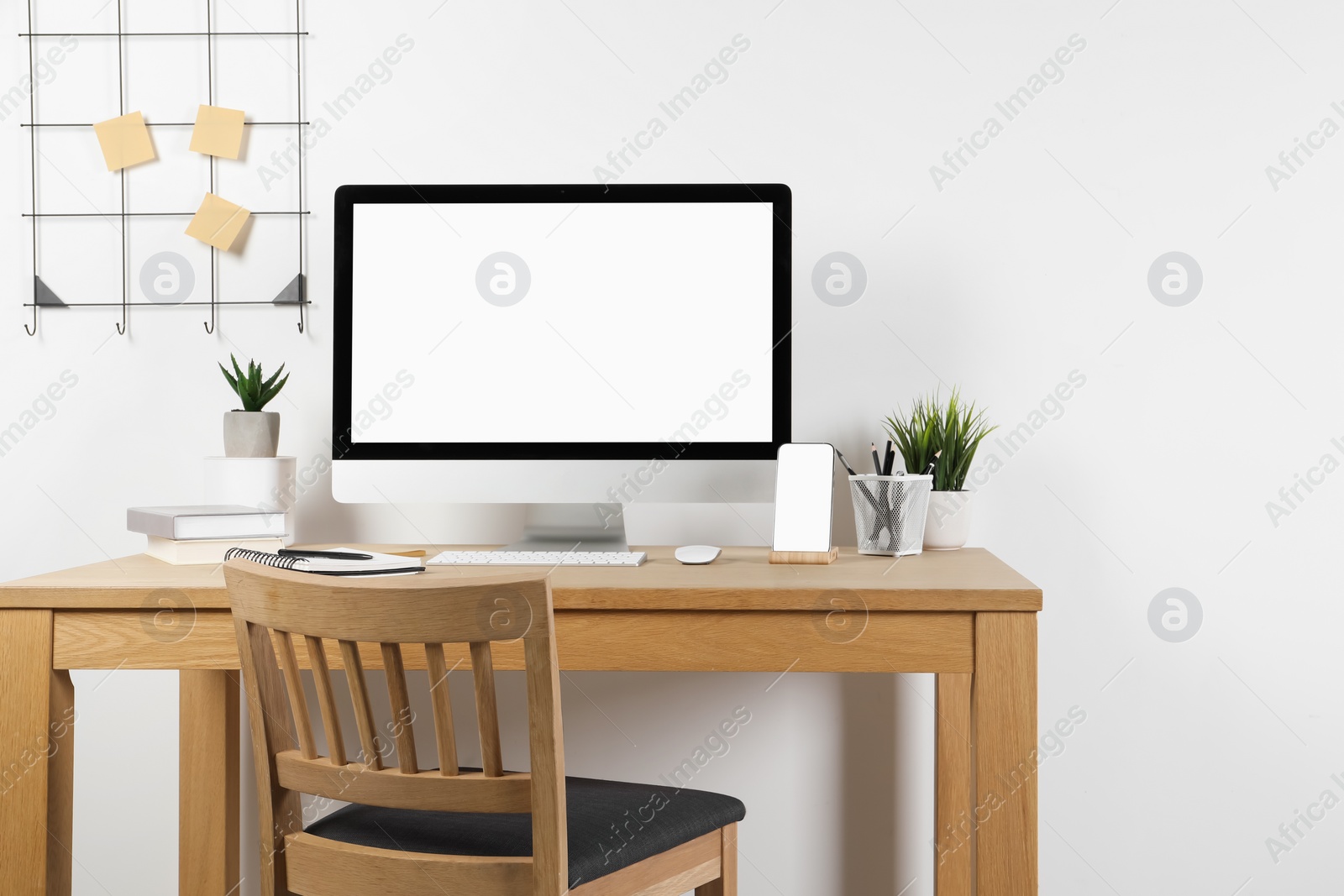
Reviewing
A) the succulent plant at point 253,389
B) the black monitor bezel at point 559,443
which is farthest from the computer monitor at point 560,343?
the succulent plant at point 253,389

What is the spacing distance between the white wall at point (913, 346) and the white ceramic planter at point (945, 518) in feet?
0.62

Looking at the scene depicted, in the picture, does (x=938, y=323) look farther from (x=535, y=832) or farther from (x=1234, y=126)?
(x=535, y=832)

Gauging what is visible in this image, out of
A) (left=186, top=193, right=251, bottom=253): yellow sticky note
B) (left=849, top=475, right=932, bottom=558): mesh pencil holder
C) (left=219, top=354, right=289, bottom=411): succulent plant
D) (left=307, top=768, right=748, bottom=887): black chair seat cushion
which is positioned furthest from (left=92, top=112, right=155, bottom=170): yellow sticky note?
(left=849, top=475, right=932, bottom=558): mesh pencil holder

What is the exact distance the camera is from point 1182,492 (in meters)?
1.68

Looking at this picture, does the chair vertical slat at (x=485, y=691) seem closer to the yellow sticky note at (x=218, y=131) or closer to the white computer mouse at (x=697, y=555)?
the white computer mouse at (x=697, y=555)

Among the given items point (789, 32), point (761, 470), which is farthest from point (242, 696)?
point (789, 32)

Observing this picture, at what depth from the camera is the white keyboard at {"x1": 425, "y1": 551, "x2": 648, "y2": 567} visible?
1296 millimetres

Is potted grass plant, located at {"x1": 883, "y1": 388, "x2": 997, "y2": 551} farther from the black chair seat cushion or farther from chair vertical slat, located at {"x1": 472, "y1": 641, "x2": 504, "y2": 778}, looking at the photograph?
chair vertical slat, located at {"x1": 472, "y1": 641, "x2": 504, "y2": 778}

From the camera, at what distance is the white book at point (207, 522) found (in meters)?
1.34

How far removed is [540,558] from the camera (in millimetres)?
1321

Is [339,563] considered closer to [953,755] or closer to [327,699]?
[327,699]

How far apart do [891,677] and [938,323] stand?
63cm

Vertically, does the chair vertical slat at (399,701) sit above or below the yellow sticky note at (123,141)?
below

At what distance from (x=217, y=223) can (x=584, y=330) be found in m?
0.79
